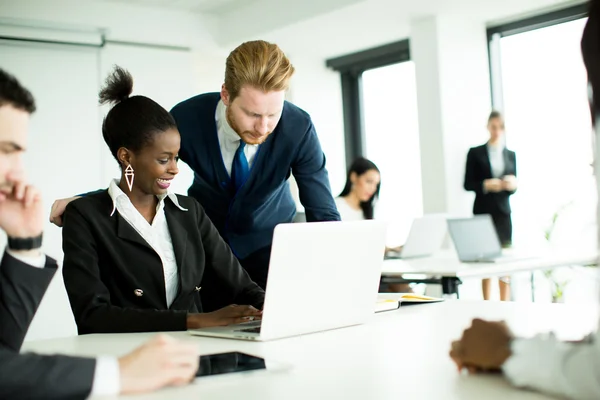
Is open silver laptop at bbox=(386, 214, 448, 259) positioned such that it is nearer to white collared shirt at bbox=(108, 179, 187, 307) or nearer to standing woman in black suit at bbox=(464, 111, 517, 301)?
standing woman in black suit at bbox=(464, 111, 517, 301)

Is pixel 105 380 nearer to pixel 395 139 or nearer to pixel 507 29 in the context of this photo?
pixel 507 29

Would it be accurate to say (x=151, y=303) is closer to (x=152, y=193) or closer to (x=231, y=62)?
(x=152, y=193)

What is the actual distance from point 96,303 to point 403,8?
492 centimetres

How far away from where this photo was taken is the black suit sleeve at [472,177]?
6.14 meters

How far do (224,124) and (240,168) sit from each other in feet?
0.51

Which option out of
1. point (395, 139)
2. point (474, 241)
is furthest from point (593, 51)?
point (395, 139)

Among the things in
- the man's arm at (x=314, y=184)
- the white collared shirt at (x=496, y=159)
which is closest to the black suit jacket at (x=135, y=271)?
the man's arm at (x=314, y=184)

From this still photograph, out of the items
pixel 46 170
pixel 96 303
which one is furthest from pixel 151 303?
pixel 46 170

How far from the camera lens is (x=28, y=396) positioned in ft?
3.26

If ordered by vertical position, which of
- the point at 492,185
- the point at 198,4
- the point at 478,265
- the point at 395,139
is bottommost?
the point at 478,265

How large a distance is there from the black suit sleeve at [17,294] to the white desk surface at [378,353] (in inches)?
6.8

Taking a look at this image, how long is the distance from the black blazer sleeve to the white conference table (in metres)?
1.86

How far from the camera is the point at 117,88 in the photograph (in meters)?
2.08

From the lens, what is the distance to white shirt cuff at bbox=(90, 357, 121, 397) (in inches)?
39.9
